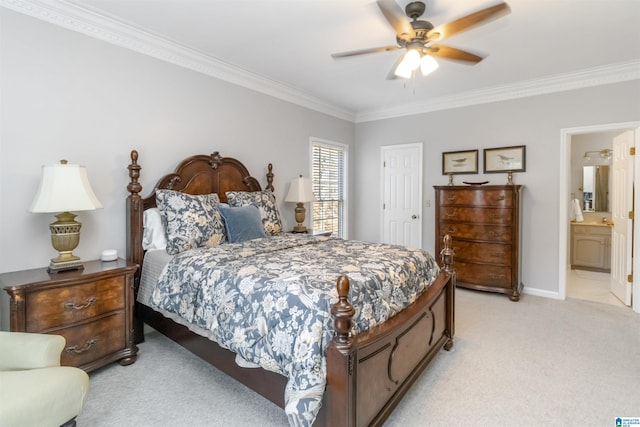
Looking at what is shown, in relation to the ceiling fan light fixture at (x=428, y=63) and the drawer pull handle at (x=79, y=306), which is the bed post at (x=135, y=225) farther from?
the ceiling fan light fixture at (x=428, y=63)

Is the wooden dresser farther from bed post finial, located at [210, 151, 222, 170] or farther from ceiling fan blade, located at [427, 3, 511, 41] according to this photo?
bed post finial, located at [210, 151, 222, 170]

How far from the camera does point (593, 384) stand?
7.26 ft

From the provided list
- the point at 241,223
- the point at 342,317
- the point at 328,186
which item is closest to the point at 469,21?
the point at 342,317

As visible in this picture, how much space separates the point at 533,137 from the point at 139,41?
4.56 meters

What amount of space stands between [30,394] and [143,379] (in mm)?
1055

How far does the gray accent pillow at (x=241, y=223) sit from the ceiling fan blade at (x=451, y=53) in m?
2.10

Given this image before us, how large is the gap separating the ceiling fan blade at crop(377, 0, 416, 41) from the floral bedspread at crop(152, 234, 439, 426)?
5.25 ft

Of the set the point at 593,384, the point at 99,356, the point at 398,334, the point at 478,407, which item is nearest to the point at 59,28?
the point at 99,356

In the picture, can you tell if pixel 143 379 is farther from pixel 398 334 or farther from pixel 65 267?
pixel 398 334

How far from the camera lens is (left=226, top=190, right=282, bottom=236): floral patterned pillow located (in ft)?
11.2

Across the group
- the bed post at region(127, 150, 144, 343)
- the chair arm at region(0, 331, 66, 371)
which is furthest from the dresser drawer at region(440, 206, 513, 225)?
the chair arm at region(0, 331, 66, 371)

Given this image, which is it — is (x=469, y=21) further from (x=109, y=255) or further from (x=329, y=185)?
(x=329, y=185)

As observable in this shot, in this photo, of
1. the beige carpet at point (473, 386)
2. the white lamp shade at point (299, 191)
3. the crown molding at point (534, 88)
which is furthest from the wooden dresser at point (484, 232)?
the white lamp shade at point (299, 191)

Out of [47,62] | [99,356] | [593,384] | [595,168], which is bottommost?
[593,384]
